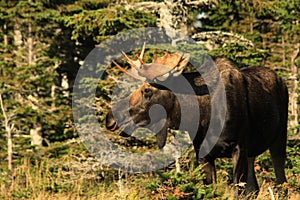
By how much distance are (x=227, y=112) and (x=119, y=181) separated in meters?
2.05

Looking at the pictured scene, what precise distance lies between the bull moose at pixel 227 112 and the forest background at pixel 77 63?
2.36ft

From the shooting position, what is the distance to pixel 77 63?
17.7m

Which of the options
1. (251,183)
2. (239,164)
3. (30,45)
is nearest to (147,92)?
(239,164)

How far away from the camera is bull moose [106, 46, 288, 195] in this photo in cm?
721

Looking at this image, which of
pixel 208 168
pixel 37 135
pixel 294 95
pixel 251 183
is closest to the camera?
pixel 208 168

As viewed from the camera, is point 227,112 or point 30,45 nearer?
point 227,112

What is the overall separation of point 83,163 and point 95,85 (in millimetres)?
1684

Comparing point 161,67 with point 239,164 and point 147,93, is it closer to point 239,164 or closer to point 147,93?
point 147,93

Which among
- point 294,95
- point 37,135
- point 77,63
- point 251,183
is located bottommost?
point 37,135

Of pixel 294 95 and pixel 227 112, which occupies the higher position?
pixel 227 112

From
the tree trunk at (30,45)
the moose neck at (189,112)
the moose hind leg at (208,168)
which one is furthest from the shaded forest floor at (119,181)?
the tree trunk at (30,45)

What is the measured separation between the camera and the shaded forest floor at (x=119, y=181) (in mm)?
6152

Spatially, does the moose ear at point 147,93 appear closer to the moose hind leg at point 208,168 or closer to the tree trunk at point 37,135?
the moose hind leg at point 208,168

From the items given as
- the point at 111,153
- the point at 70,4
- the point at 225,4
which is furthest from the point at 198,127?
the point at 70,4
